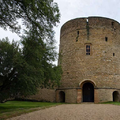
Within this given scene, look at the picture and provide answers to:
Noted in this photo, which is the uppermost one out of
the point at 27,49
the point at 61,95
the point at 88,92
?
the point at 27,49

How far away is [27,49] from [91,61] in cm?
1161

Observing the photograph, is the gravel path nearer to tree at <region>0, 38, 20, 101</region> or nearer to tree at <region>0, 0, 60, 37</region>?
tree at <region>0, 38, 20, 101</region>

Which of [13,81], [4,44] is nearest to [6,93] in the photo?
[13,81]

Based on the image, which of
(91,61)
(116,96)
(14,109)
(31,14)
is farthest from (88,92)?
(31,14)

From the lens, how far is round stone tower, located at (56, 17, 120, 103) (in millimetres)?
19516

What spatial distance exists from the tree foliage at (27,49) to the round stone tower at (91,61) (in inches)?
224

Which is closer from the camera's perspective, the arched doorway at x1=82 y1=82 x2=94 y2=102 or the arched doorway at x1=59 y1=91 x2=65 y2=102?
the arched doorway at x1=82 y1=82 x2=94 y2=102

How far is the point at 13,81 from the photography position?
10977 mm

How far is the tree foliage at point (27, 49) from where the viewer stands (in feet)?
23.7

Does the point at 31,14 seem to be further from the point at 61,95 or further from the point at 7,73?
the point at 61,95

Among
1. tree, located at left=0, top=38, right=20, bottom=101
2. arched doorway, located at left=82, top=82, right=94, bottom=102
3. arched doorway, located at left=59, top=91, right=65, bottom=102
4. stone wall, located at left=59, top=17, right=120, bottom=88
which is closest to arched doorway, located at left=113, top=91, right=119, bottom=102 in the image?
stone wall, located at left=59, top=17, right=120, bottom=88

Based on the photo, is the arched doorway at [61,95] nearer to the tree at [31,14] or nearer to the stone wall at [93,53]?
the stone wall at [93,53]

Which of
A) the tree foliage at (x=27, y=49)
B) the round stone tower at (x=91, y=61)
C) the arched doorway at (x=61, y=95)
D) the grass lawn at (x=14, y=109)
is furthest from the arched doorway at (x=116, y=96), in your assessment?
the grass lawn at (x=14, y=109)

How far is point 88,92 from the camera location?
2156 centimetres
